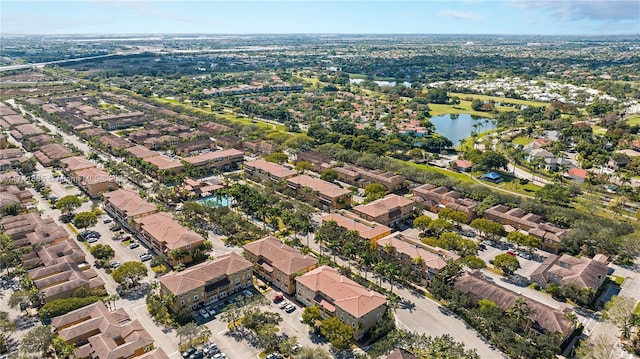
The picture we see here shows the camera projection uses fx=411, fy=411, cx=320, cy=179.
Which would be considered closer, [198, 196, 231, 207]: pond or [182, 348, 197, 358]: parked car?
[182, 348, 197, 358]: parked car

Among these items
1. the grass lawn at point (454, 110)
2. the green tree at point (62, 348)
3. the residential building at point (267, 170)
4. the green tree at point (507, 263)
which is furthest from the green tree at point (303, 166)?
the grass lawn at point (454, 110)

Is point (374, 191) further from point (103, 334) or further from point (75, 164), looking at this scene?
point (75, 164)

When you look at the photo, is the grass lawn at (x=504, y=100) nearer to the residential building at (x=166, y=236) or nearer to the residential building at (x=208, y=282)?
the residential building at (x=166, y=236)

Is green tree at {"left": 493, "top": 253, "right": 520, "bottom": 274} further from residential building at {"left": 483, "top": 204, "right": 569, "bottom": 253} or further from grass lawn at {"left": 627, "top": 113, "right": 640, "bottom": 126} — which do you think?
grass lawn at {"left": 627, "top": 113, "right": 640, "bottom": 126}

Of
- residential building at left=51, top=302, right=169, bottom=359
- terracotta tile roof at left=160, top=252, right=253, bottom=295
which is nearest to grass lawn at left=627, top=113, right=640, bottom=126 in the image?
terracotta tile roof at left=160, top=252, right=253, bottom=295

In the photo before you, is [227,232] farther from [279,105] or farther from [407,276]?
[279,105]
